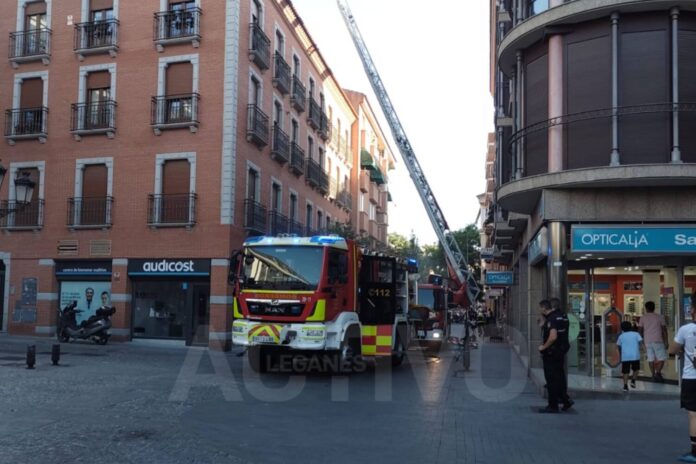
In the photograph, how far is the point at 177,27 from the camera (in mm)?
25375

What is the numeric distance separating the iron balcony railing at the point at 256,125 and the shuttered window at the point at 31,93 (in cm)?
808

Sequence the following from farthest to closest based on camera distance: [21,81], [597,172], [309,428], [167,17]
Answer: [21,81] → [167,17] → [597,172] → [309,428]

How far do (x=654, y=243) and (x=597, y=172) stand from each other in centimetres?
170

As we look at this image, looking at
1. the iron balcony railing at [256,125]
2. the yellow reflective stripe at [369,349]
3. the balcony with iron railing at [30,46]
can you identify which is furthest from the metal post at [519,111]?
the balcony with iron railing at [30,46]

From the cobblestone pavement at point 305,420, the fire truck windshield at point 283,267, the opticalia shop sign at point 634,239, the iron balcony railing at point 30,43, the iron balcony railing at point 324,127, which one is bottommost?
the cobblestone pavement at point 305,420

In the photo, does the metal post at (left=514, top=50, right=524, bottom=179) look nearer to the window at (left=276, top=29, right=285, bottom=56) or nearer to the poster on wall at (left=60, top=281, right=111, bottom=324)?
the window at (left=276, top=29, right=285, bottom=56)

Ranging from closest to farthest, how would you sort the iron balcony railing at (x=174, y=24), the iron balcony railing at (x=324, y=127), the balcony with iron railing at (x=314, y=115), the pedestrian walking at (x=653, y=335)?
the pedestrian walking at (x=653, y=335)
the iron balcony railing at (x=174, y=24)
the balcony with iron railing at (x=314, y=115)
the iron balcony railing at (x=324, y=127)

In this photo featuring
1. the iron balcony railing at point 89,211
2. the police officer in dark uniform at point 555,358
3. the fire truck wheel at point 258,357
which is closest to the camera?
the police officer in dark uniform at point 555,358

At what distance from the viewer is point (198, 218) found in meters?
24.5

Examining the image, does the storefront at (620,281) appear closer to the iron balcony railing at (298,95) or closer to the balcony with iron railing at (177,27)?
the balcony with iron railing at (177,27)

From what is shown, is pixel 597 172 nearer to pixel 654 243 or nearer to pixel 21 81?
pixel 654 243

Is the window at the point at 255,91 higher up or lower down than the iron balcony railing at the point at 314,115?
lower down

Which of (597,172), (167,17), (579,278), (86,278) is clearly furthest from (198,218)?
(597,172)

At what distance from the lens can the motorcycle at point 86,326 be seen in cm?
2334
